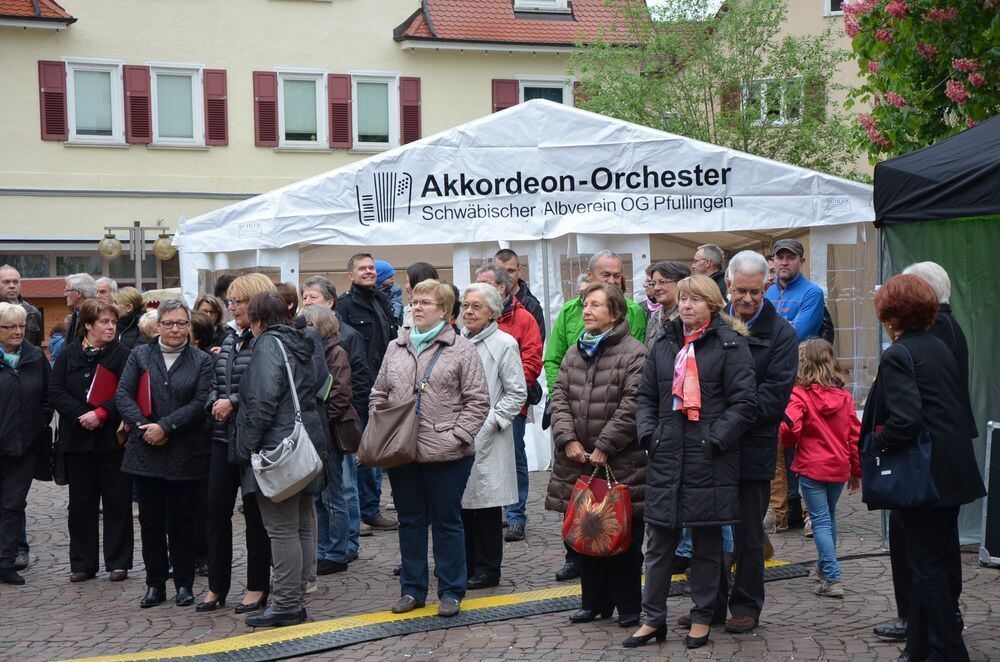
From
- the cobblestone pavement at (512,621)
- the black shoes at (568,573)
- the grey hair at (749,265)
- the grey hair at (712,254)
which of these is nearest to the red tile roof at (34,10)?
the cobblestone pavement at (512,621)

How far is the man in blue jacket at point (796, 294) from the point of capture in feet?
29.3

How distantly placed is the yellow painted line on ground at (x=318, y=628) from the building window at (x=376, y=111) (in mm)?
22145

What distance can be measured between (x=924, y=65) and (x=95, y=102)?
19.8 meters

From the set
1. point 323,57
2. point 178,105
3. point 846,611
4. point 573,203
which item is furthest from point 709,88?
point 846,611

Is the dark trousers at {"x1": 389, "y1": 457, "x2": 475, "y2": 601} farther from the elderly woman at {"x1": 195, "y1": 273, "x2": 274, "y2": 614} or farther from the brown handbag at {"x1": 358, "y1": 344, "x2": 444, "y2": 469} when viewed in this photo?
the elderly woman at {"x1": 195, "y1": 273, "x2": 274, "y2": 614}

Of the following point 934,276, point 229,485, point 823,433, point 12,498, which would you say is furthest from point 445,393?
point 12,498

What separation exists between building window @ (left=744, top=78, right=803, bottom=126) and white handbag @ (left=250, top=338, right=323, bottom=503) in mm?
19881

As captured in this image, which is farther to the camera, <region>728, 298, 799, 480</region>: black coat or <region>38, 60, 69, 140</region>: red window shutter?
<region>38, 60, 69, 140</region>: red window shutter

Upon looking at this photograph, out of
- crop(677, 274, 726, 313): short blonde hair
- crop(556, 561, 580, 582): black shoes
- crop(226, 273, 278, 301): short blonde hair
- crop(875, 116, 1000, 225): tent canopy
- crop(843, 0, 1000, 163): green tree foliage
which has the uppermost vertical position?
crop(843, 0, 1000, 163): green tree foliage

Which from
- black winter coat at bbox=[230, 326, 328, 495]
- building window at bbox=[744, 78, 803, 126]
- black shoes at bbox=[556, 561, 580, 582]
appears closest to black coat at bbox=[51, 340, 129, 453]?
black winter coat at bbox=[230, 326, 328, 495]

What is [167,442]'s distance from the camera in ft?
25.0

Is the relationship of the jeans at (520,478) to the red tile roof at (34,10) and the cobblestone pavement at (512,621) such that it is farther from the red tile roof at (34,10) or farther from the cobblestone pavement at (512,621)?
the red tile roof at (34,10)

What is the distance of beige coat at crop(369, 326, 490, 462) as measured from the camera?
6750 mm

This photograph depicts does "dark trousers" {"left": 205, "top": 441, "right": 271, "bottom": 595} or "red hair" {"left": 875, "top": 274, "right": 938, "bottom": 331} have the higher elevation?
"red hair" {"left": 875, "top": 274, "right": 938, "bottom": 331}
